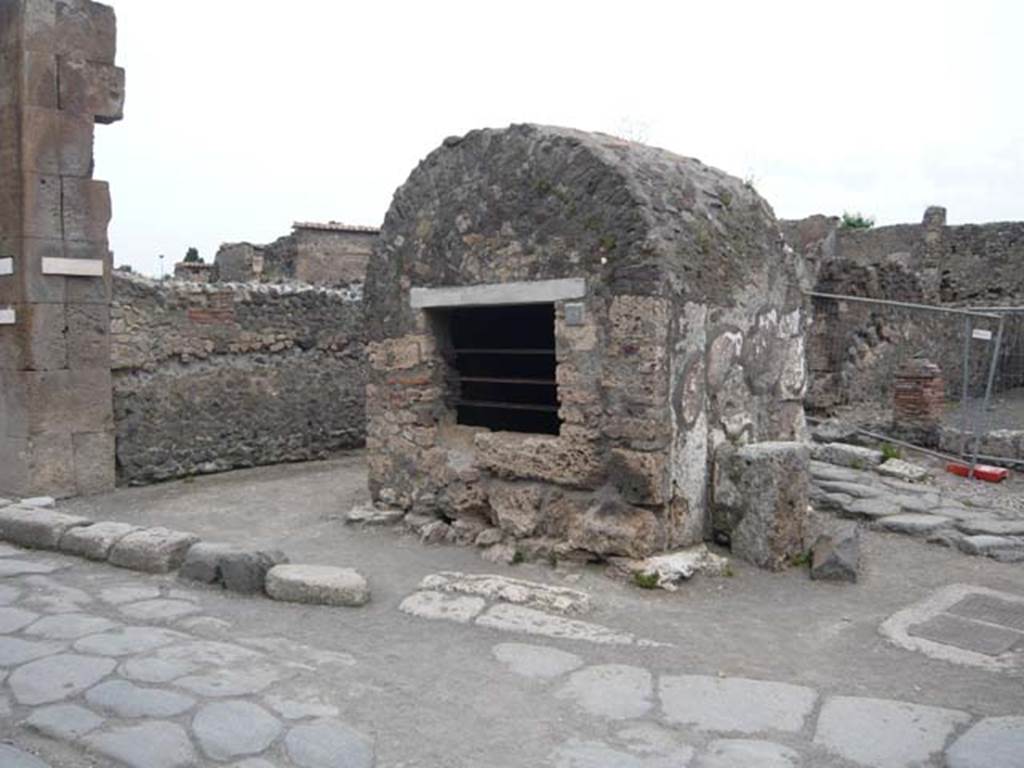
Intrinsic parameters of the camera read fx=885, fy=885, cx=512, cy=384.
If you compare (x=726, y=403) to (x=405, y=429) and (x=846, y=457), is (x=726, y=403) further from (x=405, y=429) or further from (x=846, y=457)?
(x=846, y=457)

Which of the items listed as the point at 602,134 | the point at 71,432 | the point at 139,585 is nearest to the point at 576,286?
the point at 602,134

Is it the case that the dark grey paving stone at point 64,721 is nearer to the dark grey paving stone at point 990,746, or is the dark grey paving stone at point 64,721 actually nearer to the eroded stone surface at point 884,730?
the eroded stone surface at point 884,730

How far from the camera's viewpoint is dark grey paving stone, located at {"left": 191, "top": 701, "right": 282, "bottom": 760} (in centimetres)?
303

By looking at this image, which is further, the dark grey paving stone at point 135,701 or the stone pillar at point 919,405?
the stone pillar at point 919,405

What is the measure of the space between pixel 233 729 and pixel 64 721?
637 millimetres

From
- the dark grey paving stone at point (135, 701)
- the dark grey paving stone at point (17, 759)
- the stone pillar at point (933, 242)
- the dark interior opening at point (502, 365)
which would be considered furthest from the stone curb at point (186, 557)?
the stone pillar at point (933, 242)

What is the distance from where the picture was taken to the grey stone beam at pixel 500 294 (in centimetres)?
549

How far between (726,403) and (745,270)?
93 cm

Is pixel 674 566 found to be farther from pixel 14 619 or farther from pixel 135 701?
pixel 14 619

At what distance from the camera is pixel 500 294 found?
19.2 ft

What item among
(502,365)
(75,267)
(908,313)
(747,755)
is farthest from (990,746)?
(908,313)

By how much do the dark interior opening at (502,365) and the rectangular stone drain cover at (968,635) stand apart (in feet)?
9.76

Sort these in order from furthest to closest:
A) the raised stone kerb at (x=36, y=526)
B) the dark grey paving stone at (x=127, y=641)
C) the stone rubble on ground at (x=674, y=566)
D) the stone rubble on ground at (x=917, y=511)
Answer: the stone rubble on ground at (x=917, y=511) → the raised stone kerb at (x=36, y=526) → the stone rubble on ground at (x=674, y=566) → the dark grey paving stone at (x=127, y=641)

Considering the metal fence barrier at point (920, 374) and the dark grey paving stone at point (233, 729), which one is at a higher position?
the metal fence barrier at point (920, 374)
